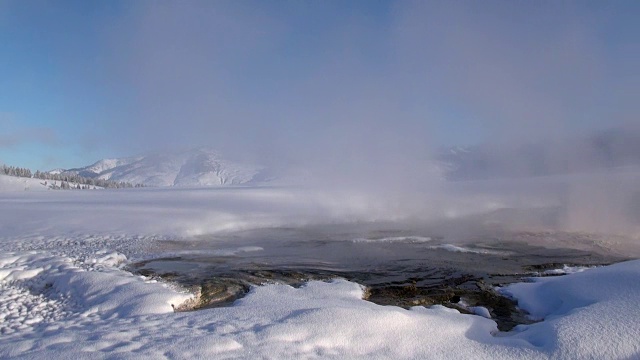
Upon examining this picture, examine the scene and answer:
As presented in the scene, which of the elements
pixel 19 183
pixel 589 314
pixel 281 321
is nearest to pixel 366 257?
pixel 281 321

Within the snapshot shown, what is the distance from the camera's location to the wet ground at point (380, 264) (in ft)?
27.2

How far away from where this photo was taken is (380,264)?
36.9 feet

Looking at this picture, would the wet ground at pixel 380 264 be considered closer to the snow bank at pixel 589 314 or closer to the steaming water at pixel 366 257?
the steaming water at pixel 366 257

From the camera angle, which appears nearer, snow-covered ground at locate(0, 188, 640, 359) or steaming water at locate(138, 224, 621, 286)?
snow-covered ground at locate(0, 188, 640, 359)

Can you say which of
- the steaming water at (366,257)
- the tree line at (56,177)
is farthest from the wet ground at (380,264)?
the tree line at (56,177)

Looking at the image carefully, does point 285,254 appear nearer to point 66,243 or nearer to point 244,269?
point 244,269

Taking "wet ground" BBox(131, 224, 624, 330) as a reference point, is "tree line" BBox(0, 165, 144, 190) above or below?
above

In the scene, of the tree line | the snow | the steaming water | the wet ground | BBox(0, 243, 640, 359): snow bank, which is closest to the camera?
BBox(0, 243, 640, 359): snow bank

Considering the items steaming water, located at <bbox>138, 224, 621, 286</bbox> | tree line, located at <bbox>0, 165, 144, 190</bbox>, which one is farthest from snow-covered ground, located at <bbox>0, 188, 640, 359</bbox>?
tree line, located at <bbox>0, 165, 144, 190</bbox>

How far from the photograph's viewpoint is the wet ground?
8.28m

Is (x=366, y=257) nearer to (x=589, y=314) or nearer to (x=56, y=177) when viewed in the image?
(x=589, y=314)

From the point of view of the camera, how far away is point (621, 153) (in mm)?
38812

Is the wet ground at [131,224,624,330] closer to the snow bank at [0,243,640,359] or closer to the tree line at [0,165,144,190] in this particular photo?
the snow bank at [0,243,640,359]

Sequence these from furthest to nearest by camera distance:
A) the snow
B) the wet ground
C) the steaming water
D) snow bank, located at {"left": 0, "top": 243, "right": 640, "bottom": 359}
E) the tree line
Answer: the tree line, the snow, the steaming water, the wet ground, snow bank, located at {"left": 0, "top": 243, "right": 640, "bottom": 359}
